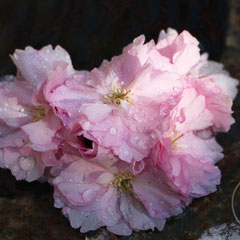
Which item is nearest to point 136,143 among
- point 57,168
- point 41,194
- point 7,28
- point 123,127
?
point 123,127

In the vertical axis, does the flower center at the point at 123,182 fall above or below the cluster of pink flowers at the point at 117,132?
below

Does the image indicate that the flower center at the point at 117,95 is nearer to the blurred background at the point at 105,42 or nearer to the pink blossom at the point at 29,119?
the pink blossom at the point at 29,119

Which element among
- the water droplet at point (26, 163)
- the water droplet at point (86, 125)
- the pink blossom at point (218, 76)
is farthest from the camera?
the pink blossom at point (218, 76)

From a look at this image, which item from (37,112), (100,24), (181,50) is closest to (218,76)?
(181,50)

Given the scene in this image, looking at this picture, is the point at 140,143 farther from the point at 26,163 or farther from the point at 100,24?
the point at 100,24

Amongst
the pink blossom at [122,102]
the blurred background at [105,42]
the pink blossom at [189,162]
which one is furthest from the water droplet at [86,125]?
the blurred background at [105,42]

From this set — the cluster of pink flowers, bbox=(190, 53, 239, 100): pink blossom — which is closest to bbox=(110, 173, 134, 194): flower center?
the cluster of pink flowers

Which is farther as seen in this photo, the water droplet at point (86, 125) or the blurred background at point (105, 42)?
the blurred background at point (105, 42)

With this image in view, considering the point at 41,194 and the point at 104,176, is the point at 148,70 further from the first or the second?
the point at 41,194
